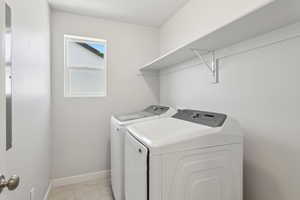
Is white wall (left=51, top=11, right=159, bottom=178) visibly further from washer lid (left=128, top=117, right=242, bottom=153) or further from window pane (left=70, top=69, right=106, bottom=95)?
washer lid (left=128, top=117, right=242, bottom=153)

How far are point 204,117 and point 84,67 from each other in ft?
6.60

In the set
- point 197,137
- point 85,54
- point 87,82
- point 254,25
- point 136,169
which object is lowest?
point 136,169

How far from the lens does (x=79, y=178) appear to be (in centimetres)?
243

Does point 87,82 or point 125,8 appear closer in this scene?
point 125,8

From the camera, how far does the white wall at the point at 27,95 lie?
1123mm

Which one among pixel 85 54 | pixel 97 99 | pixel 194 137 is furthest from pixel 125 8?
pixel 194 137

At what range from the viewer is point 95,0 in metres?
2.07

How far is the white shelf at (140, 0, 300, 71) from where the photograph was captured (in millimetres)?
862

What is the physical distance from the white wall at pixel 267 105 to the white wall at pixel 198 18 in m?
0.10

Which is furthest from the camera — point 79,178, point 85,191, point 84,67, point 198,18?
point 84,67

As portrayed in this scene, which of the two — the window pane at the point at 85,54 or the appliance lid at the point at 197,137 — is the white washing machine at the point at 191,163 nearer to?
the appliance lid at the point at 197,137

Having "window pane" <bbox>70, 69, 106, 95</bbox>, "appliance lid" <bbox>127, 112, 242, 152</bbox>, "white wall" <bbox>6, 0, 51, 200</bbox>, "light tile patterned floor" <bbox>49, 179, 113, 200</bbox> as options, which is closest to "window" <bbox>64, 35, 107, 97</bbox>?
"window pane" <bbox>70, 69, 106, 95</bbox>

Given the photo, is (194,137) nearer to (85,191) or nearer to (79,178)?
(85,191)

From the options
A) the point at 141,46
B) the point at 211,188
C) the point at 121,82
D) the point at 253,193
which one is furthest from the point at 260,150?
the point at 141,46
